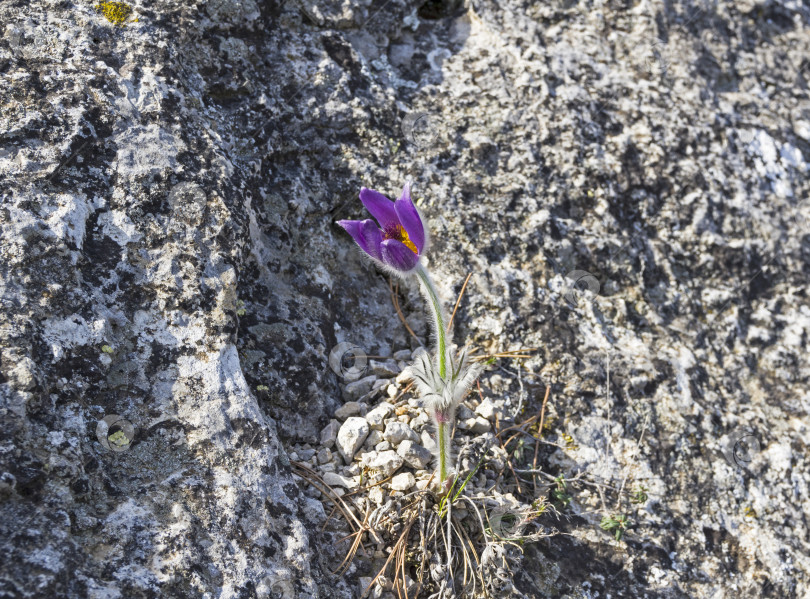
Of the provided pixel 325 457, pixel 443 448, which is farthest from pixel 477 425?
pixel 325 457

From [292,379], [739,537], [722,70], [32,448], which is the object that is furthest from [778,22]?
[32,448]

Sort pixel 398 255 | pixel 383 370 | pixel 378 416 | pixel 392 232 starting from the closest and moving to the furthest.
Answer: pixel 398 255, pixel 392 232, pixel 378 416, pixel 383 370

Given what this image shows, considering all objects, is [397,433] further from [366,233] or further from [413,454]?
[366,233]

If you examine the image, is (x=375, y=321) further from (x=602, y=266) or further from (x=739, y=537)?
(x=739, y=537)

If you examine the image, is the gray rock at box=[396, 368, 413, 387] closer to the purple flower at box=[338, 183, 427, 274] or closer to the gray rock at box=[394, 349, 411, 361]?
the gray rock at box=[394, 349, 411, 361]

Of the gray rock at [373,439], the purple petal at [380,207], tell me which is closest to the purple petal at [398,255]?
the purple petal at [380,207]

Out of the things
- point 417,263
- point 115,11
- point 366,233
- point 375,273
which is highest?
point 115,11

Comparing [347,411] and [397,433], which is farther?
[347,411]
